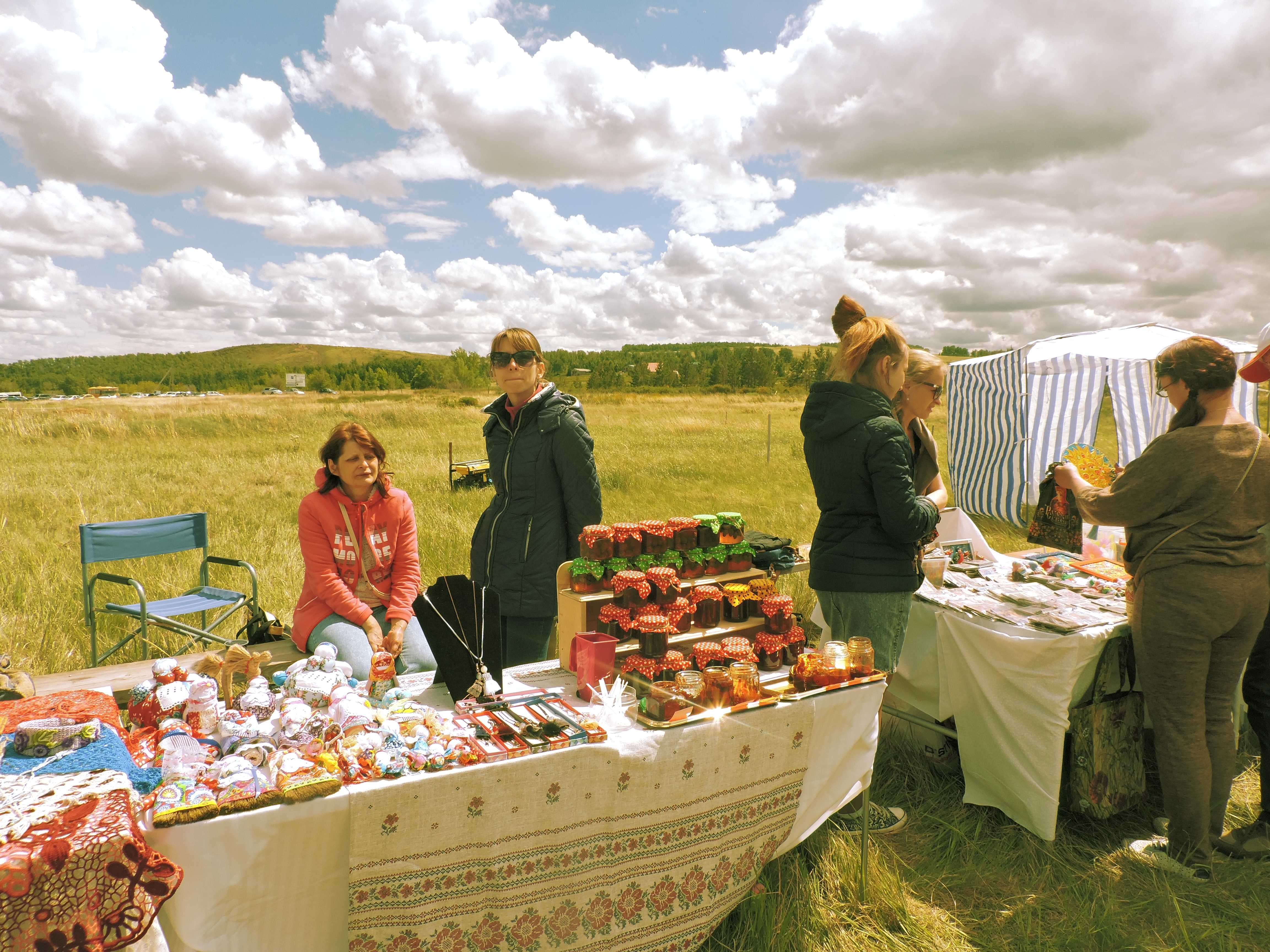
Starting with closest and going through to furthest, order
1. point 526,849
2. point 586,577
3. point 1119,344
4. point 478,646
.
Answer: point 526,849
point 478,646
point 586,577
point 1119,344

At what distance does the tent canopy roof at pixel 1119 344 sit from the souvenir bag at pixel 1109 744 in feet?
16.1

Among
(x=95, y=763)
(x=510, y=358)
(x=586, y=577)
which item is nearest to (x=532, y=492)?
(x=510, y=358)

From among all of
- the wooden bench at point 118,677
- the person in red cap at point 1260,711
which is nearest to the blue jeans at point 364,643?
the wooden bench at point 118,677

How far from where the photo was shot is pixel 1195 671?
2.66 metres

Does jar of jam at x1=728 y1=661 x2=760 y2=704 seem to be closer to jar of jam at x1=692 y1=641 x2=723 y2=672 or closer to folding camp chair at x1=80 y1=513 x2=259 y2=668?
jar of jam at x1=692 y1=641 x2=723 y2=672

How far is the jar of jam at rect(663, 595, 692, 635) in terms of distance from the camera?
2.60 metres

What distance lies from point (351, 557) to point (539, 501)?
889 millimetres

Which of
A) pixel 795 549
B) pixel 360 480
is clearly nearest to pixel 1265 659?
pixel 795 549

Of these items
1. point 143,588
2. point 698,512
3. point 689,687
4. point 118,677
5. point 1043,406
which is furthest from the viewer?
point 698,512

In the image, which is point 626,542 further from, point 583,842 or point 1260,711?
point 1260,711

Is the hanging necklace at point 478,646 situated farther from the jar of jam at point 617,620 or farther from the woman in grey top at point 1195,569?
the woman in grey top at point 1195,569

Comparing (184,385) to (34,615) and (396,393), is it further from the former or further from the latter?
(34,615)

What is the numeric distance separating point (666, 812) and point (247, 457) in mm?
15240

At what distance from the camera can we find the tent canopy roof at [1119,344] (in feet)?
23.4
